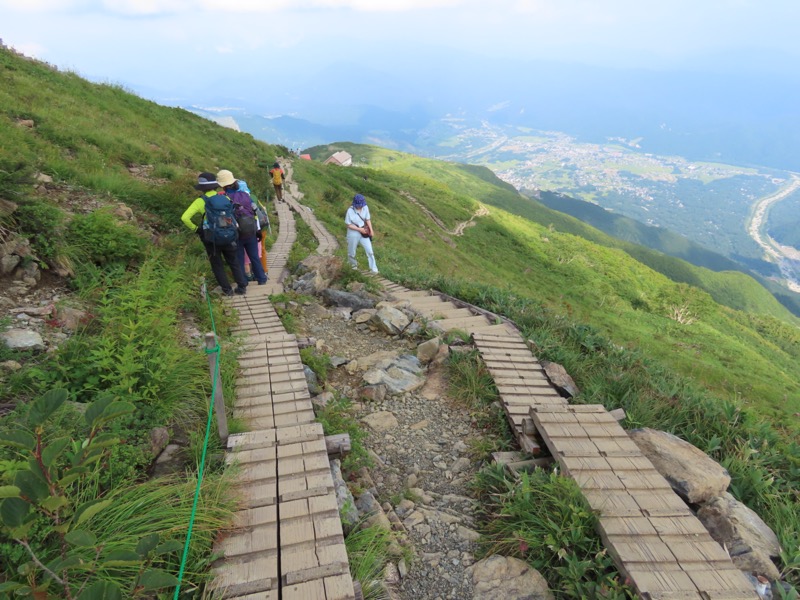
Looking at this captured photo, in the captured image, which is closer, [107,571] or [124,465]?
[107,571]

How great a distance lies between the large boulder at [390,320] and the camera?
8.15 metres

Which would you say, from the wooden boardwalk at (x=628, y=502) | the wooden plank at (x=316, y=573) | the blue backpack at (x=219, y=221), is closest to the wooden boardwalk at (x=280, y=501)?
the wooden plank at (x=316, y=573)

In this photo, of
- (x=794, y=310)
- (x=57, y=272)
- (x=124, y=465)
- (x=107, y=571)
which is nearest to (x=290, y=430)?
(x=124, y=465)

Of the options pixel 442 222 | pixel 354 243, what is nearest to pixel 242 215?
pixel 354 243

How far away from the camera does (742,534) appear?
391cm

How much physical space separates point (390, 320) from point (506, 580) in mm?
5161

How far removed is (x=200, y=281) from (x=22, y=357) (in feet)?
12.1

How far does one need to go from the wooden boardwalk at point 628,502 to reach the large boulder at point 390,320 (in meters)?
2.28

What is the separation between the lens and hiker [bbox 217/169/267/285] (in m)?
8.18

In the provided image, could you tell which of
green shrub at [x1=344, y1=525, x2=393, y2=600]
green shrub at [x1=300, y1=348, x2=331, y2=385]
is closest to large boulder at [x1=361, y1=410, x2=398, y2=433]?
green shrub at [x1=300, y1=348, x2=331, y2=385]

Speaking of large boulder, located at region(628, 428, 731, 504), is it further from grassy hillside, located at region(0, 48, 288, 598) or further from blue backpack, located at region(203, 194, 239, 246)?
blue backpack, located at region(203, 194, 239, 246)

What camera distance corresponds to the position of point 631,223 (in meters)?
170

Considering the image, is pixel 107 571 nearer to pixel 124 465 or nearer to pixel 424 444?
pixel 124 465

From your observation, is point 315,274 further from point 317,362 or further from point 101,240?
point 101,240
